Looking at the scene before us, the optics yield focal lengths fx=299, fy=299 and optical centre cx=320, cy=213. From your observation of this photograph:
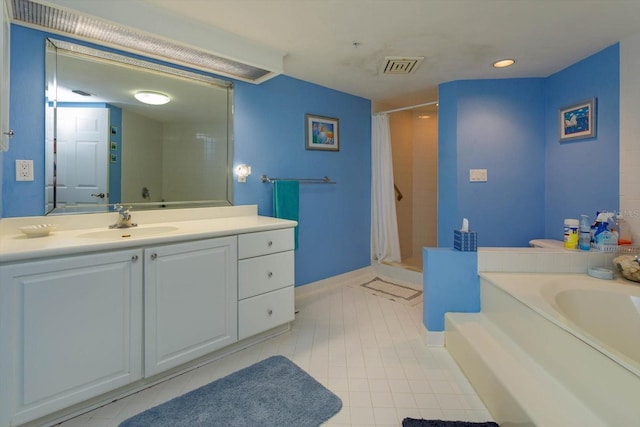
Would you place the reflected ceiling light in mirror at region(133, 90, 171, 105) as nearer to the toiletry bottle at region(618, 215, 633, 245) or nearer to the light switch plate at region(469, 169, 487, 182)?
the light switch plate at region(469, 169, 487, 182)

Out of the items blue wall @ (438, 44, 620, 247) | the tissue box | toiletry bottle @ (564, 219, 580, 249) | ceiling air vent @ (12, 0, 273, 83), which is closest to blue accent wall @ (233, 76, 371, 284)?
ceiling air vent @ (12, 0, 273, 83)

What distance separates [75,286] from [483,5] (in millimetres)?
2514

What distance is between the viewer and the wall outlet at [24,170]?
159 centimetres

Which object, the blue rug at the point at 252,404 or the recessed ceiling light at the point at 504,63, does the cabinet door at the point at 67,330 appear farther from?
the recessed ceiling light at the point at 504,63

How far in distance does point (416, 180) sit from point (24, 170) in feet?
12.9

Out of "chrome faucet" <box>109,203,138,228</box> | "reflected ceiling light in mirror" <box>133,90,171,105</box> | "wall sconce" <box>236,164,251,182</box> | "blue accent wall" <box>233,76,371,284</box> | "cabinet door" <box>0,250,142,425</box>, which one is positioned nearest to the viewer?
"cabinet door" <box>0,250,142,425</box>

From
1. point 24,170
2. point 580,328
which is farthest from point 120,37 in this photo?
point 580,328

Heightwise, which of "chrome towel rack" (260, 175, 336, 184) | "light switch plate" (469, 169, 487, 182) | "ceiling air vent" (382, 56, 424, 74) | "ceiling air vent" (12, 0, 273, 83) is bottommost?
"chrome towel rack" (260, 175, 336, 184)

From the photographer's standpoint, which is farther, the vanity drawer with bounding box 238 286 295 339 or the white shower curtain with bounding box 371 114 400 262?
the white shower curtain with bounding box 371 114 400 262

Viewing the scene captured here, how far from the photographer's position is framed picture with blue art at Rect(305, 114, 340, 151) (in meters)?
3.01

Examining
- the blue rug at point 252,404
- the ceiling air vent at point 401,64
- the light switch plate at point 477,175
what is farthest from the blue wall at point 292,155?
the blue rug at point 252,404

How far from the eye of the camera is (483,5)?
5.51 ft

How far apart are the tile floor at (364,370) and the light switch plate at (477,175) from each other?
136 cm

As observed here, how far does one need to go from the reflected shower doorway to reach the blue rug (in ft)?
8.92
